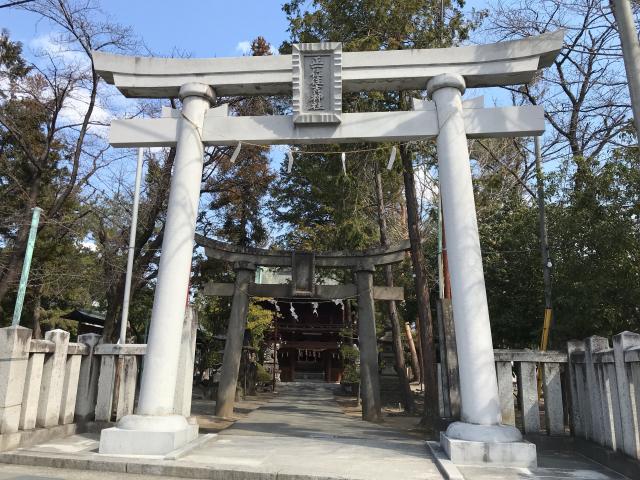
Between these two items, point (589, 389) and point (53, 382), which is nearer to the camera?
point (589, 389)

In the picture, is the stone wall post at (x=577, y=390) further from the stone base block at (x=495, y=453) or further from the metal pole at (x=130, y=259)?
the metal pole at (x=130, y=259)

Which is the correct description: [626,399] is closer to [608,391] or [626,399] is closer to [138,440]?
[608,391]

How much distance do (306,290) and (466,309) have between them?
7057 millimetres

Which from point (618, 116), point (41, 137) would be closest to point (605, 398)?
point (618, 116)

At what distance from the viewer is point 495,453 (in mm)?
5676

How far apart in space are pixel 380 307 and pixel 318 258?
11.4 metres

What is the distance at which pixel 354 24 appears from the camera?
11711 mm

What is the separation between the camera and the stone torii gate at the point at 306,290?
12.7m

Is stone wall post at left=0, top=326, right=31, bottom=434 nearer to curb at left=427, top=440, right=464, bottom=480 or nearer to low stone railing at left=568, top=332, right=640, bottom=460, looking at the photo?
curb at left=427, top=440, right=464, bottom=480

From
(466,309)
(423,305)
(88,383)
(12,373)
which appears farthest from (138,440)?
(423,305)

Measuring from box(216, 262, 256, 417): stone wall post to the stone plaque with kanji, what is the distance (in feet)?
22.5

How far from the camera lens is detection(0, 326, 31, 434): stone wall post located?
5.95 meters

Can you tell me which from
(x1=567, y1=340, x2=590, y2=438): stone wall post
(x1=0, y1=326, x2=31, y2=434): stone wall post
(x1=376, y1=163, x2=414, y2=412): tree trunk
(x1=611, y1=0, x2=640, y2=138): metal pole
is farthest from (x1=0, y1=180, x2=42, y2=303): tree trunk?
(x1=611, y1=0, x2=640, y2=138): metal pole

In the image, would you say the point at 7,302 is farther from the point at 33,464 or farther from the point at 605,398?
the point at 605,398
